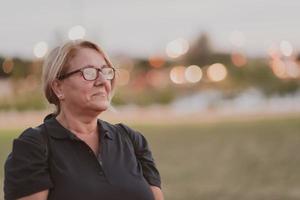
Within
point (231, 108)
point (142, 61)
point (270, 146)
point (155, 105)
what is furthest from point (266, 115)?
point (142, 61)

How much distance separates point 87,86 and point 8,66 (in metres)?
27.1

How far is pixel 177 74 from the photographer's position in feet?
108

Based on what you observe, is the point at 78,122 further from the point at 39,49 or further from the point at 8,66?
the point at 8,66

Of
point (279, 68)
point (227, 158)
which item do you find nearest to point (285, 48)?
point (279, 68)

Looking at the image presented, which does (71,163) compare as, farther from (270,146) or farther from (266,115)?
(266,115)

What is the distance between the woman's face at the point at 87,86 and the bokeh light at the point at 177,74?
26923 millimetres

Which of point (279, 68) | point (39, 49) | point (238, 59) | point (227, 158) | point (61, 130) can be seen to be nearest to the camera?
point (61, 130)

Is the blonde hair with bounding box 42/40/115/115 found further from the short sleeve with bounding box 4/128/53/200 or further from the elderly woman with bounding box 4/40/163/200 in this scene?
the short sleeve with bounding box 4/128/53/200

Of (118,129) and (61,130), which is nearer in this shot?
(61,130)

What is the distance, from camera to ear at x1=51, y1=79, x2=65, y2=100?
7.91 ft

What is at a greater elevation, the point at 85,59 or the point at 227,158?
the point at 85,59

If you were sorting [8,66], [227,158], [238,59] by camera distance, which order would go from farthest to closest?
1. [238,59]
2. [8,66]
3. [227,158]

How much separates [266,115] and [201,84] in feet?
26.8

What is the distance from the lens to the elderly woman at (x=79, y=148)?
2248 millimetres
